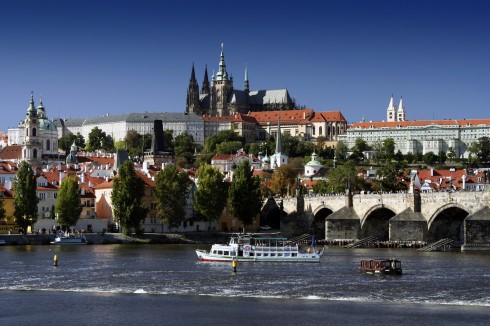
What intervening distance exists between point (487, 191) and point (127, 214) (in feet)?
99.0

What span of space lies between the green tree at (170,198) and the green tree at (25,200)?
37.8ft

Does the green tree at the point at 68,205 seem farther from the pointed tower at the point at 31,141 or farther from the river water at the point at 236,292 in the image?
the pointed tower at the point at 31,141

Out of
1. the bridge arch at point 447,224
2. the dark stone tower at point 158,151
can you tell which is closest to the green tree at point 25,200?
the bridge arch at point 447,224

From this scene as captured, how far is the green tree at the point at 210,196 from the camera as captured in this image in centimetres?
9694

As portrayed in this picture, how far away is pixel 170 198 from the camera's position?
9525 cm

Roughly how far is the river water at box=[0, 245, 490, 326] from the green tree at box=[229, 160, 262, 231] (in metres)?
23.7

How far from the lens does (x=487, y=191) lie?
7819 cm

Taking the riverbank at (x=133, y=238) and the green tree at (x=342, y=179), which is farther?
the green tree at (x=342, y=179)

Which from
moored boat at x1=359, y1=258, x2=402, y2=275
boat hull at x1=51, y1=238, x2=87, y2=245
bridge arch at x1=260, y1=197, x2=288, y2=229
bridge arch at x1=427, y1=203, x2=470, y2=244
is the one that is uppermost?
bridge arch at x1=260, y1=197, x2=288, y2=229

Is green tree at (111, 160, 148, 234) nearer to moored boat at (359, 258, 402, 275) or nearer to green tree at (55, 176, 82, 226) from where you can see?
green tree at (55, 176, 82, 226)

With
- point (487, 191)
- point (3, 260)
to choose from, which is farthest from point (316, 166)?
point (3, 260)

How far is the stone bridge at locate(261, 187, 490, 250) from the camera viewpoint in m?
77.8

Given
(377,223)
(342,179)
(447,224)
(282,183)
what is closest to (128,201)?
(377,223)

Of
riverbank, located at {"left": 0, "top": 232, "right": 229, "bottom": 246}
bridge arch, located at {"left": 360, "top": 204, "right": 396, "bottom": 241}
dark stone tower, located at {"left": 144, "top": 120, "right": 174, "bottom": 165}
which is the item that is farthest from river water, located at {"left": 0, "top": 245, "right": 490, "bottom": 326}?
dark stone tower, located at {"left": 144, "top": 120, "right": 174, "bottom": 165}
